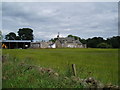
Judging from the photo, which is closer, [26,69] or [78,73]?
[78,73]

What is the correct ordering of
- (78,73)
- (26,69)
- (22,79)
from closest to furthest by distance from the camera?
1. (22,79)
2. (78,73)
3. (26,69)

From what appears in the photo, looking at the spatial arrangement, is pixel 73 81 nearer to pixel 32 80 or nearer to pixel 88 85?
pixel 88 85

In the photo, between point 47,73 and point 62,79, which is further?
point 47,73

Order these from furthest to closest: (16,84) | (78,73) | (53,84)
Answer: (78,73) < (16,84) < (53,84)

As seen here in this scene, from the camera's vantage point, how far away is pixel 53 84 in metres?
5.11

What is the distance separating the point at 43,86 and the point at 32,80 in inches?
28.1

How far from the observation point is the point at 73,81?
5160 mm

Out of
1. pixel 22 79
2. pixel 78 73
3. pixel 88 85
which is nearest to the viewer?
pixel 88 85

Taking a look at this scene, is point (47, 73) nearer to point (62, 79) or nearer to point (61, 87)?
point (62, 79)

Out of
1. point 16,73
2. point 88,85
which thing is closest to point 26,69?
point 16,73

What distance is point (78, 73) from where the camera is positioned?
643 cm

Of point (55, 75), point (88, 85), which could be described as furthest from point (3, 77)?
point (88, 85)

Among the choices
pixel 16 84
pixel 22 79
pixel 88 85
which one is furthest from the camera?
pixel 22 79

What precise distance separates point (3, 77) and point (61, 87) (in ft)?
7.52
